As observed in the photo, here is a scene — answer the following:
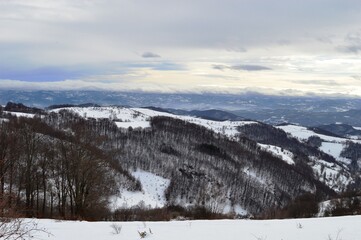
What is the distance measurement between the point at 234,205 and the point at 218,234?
158 metres

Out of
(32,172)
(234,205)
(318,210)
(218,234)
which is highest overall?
(218,234)

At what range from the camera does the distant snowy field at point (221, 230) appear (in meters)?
9.96

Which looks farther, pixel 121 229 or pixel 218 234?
pixel 121 229

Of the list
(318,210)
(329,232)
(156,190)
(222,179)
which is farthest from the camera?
(222,179)

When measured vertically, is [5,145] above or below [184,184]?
above

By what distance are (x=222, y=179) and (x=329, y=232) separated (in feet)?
592

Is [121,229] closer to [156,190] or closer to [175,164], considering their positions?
[156,190]

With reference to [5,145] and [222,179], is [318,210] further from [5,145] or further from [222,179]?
[222,179]

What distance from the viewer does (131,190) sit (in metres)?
138

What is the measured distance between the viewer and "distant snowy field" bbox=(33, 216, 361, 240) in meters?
9.96

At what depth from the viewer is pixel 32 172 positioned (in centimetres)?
3969

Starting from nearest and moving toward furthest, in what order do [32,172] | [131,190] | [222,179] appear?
[32,172], [131,190], [222,179]

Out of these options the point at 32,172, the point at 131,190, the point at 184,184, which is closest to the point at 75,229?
the point at 32,172

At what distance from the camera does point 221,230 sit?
1086 centimetres
